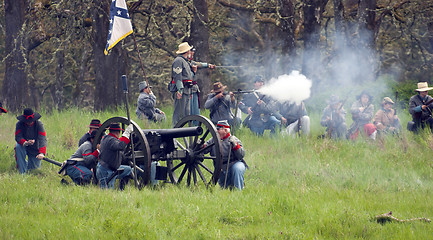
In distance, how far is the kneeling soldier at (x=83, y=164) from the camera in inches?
416

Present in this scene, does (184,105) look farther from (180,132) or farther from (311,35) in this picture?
(311,35)

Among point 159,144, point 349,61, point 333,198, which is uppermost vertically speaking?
point 349,61

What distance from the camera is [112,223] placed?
734cm

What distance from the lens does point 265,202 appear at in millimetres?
8547

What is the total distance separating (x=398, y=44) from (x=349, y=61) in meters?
8.32

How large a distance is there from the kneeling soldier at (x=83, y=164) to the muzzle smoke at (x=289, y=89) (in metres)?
4.13

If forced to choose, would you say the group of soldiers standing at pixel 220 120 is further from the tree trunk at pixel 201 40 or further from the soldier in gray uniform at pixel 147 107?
the tree trunk at pixel 201 40

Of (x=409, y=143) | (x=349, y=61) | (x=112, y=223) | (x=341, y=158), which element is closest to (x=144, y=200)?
(x=112, y=223)

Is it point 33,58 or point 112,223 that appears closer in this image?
point 112,223

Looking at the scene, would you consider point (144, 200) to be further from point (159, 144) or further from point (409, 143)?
point (409, 143)

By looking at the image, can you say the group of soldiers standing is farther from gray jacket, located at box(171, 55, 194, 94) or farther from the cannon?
the cannon

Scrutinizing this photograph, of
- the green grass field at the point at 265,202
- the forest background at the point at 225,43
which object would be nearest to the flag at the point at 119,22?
the green grass field at the point at 265,202

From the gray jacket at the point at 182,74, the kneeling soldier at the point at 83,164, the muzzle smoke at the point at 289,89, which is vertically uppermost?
the gray jacket at the point at 182,74

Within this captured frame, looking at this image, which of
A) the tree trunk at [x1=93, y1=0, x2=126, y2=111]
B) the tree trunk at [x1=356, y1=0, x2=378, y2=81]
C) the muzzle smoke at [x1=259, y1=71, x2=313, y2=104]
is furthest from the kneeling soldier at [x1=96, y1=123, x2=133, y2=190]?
the tree trunk at [x1=356, y1=0, x2=378, y2=81]
